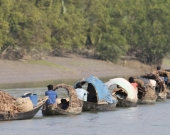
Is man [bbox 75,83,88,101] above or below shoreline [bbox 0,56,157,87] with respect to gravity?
below

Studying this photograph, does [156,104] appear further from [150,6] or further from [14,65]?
[150,6]

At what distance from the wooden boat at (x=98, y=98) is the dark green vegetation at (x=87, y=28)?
89.0 ft

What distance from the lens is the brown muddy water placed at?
2461 centimetres

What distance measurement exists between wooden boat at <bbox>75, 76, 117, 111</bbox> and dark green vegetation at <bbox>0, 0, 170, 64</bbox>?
89.0 feet

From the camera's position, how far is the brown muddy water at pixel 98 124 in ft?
80.7

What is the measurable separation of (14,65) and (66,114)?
2861 centimetres

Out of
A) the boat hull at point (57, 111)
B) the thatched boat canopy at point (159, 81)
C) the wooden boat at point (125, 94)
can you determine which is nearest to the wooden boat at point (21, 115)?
the boat hull at point (57, 111)

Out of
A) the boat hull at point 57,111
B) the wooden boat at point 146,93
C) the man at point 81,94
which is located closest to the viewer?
the boat hull at point 57,111

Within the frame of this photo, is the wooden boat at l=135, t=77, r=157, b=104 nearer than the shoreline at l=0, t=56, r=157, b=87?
Yes

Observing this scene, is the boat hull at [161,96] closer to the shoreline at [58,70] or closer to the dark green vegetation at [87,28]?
the shoreline at [58,70]

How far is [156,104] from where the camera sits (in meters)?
35.1


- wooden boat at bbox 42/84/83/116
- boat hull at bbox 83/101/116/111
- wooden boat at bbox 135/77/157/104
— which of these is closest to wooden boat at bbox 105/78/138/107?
boat hull at bbox 83/101/116/111

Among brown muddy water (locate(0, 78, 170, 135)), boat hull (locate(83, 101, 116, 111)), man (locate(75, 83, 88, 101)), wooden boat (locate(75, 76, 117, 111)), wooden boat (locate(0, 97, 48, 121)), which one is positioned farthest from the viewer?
wooden boat (locate(75, 76, 117, 111))

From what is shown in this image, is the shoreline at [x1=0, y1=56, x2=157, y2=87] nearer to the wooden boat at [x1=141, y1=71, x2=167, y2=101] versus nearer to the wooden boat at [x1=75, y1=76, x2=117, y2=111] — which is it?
the wooden boat at [x1=141, y1=71, x2=167, y2=101]
